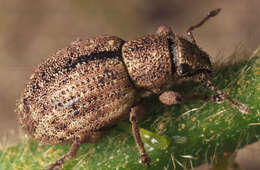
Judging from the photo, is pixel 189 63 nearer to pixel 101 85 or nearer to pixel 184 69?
pixel 184 69

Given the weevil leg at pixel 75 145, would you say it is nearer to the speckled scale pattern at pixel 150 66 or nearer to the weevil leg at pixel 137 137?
the weevil leg at pixel 137 137

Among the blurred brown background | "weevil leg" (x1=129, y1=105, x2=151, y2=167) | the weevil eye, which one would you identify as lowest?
"weevil leg" (x1=129, y1=105, x2=151, y2=167)

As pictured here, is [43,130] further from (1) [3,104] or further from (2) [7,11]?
(2) [7,11]

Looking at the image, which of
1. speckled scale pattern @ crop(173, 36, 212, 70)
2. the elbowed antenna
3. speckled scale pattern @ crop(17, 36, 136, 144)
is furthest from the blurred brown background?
the elbowed antenna

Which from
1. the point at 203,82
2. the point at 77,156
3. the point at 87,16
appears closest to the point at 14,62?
the point at 87,16

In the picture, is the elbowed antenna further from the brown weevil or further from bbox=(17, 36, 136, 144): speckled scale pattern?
bbox=(17, 36, 136, 144): speckled scale pattern

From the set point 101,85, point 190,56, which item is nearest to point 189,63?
point 190,56

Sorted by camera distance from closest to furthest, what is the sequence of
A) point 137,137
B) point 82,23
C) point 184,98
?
point 137,137
point 184,98
point 82,23
